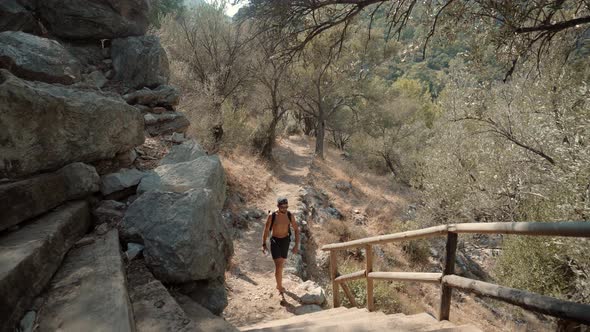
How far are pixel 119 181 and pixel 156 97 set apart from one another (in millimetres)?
4518

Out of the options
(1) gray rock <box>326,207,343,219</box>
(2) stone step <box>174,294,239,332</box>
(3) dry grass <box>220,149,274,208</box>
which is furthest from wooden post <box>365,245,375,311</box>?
(1) gray rock <box>326,207,343,219</box>

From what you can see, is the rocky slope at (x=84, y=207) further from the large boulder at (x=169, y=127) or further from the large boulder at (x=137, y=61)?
the large boulder at (x=137, y=61)

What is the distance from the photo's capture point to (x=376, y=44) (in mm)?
24484

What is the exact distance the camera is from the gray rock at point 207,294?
3650 mm

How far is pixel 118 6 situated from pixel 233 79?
36.8ft

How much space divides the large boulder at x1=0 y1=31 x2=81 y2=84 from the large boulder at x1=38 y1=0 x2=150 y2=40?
351cm

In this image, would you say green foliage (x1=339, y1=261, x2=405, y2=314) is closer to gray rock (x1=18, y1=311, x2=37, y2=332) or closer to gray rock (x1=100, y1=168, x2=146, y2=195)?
gray rock (x1=100, y1=168, x2=146, y2=195)

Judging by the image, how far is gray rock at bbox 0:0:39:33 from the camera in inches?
250

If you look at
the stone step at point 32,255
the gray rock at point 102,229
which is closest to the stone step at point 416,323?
the stone step at point 32,255

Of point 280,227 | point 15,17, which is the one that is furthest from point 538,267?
point 15,17

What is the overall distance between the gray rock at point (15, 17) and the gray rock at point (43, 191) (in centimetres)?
472

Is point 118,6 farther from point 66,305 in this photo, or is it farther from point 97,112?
point 66,305

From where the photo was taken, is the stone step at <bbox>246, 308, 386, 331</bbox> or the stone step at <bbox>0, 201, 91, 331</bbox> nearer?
the stone step at <bbox>0, 201, 91, 331</bbox>

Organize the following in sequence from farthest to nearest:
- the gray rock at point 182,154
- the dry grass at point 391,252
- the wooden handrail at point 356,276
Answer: the dry grass at point 391,252 < the gray rock at point 182,154 < the wooden handrail at point 356,276
